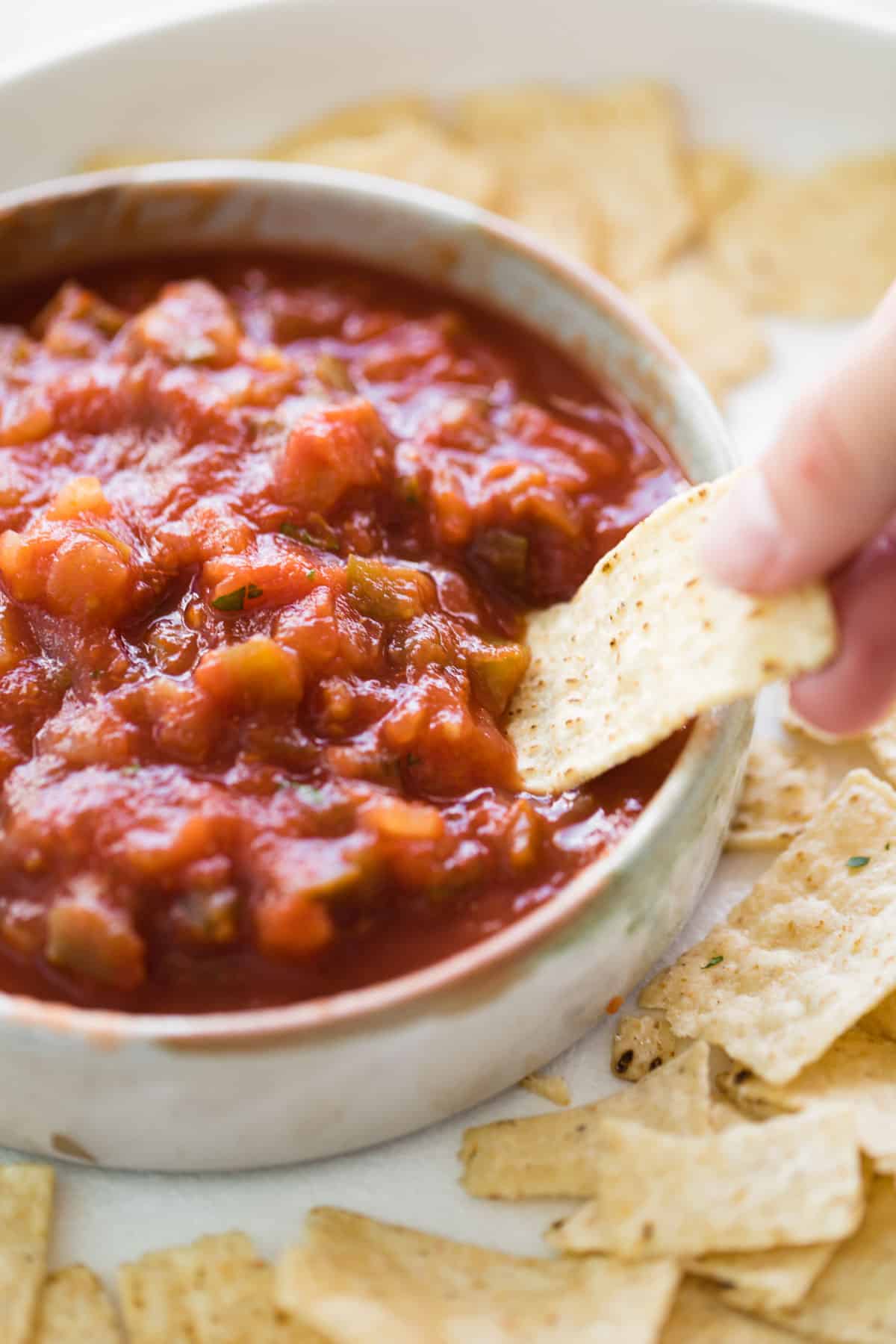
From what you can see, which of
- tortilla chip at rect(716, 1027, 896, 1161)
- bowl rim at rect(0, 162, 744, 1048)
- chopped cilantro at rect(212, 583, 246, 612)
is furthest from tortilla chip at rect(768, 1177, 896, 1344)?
chopped cilantro at rect(212, 583, 246, 612)

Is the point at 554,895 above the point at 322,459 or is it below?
below

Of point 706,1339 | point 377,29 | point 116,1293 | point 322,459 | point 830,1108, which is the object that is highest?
point 377,29

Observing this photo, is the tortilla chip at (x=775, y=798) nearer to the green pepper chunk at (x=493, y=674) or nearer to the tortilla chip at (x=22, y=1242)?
the green pepper chunk at (x=493, y=674)

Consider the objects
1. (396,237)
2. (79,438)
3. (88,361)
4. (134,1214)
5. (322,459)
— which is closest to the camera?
(134,1214)

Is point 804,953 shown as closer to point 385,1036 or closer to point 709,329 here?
point 385,1036

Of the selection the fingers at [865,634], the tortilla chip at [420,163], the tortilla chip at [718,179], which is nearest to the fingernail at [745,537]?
the fingers at [865,634]

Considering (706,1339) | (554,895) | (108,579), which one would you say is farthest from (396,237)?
(706,1339)

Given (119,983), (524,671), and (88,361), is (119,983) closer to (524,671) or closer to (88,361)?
(524,671)
